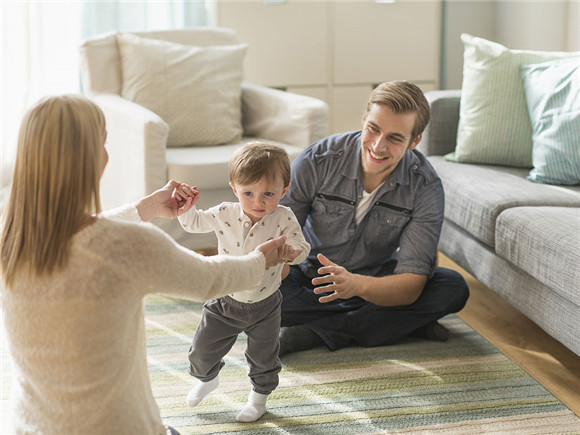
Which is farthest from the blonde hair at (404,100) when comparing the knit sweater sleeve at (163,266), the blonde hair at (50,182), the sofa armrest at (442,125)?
the blonde hair at (50,182)

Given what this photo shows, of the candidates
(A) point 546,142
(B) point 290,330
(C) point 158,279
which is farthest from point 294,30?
(C) point 158,279

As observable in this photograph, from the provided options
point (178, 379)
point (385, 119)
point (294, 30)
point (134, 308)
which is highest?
point (294, 30)

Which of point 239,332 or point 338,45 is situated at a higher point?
point 338,45

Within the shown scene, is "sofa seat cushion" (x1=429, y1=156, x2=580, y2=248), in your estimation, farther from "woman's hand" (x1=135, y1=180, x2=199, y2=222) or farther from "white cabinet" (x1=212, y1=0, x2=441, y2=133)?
"white cabinet" (x1=212, y1=0, x2=441, y2=133)

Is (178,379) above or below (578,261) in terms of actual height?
below

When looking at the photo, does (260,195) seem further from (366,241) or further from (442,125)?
(442,125)

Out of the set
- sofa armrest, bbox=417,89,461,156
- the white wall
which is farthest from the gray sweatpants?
the white wall

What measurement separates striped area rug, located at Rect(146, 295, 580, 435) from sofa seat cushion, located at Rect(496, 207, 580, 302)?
287 mm

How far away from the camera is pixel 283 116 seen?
303 cm

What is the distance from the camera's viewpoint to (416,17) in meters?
3.98

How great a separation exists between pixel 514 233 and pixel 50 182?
4.79ft

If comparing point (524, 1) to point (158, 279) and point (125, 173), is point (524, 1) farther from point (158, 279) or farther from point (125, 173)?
point (158, 279)

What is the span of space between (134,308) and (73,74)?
8.90 feet

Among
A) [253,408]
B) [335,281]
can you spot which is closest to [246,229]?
[335,281]
